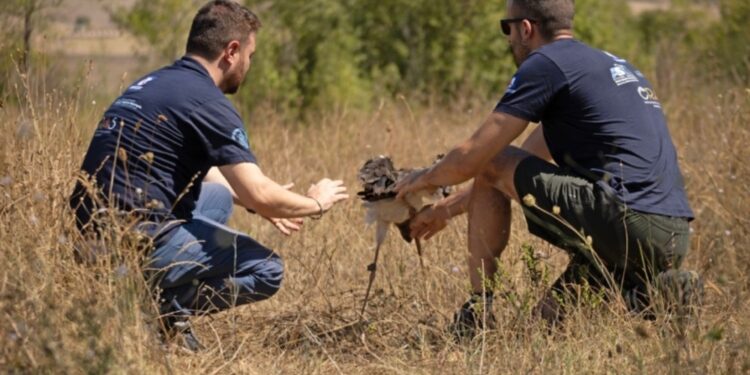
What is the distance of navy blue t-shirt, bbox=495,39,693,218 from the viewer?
505 cm

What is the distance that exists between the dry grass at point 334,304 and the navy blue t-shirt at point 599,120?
448 millimetres

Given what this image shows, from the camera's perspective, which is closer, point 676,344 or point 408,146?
point 676,344

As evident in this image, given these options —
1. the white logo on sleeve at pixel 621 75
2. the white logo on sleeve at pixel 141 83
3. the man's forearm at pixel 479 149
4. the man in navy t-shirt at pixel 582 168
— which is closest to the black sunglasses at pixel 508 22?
the man in navy t-shirt at pixel 582 168

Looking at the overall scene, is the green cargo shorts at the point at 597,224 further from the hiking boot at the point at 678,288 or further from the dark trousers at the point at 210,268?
the dark trousers at the point at 210,268

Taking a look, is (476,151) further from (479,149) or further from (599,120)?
(599,120)

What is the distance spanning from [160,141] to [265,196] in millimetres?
472

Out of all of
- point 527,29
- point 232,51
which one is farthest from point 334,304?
point 527,29

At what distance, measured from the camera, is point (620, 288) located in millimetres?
5137

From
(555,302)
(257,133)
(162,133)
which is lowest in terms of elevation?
(257,133)

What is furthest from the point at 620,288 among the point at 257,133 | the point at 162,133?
the point at 257,133

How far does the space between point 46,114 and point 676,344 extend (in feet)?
9.50

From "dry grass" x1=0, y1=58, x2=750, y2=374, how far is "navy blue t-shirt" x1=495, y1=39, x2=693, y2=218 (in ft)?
1.47

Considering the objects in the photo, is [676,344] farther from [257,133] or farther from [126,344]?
[257,133]

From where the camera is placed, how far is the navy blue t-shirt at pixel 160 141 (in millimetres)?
4926
